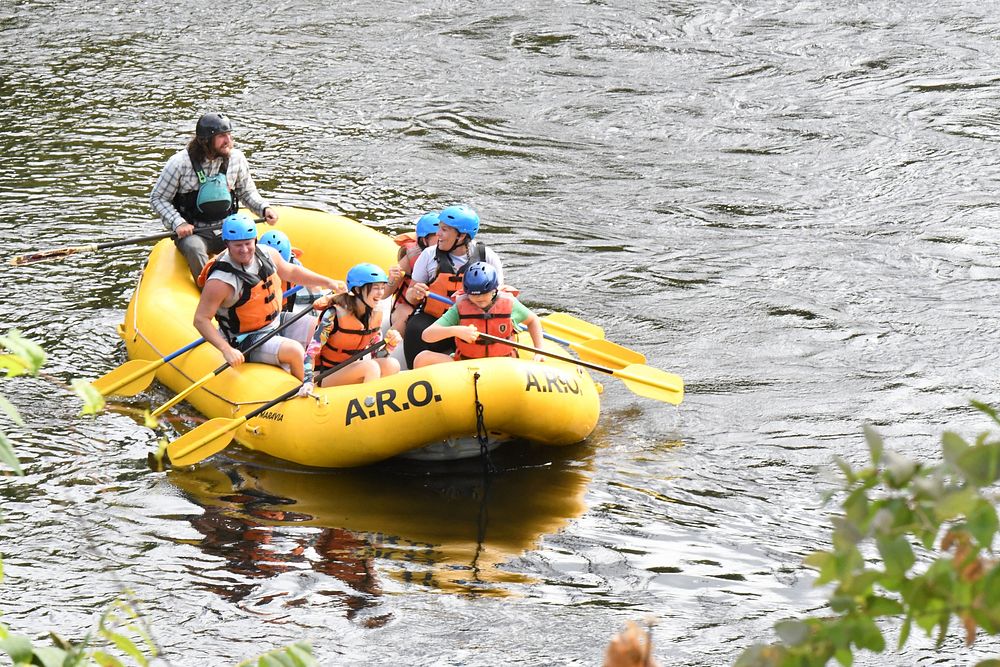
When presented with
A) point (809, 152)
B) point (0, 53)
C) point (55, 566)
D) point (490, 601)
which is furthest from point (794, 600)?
point (0, 53)

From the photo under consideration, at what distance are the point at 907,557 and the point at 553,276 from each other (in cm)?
846

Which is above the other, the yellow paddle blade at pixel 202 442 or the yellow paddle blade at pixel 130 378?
the yellow paddle blade at pixel 130 378

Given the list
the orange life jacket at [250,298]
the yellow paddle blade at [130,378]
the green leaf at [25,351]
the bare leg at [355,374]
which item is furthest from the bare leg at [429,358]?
the green leaf at [25,351]

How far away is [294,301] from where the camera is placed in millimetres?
7855

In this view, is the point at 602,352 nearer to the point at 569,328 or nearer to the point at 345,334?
the point at 569,328

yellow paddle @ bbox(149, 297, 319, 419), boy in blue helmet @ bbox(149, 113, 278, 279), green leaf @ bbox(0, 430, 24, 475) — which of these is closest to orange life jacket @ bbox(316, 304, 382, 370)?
yellow paddle @ bbox(149, 297, 319, 419)

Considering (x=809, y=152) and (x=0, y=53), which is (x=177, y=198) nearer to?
(x=809, y=152)

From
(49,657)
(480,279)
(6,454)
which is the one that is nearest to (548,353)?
(480,279)

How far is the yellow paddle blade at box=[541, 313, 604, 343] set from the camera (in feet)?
25.5

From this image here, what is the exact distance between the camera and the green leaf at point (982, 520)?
126cm

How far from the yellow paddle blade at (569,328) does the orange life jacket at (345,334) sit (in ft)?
4.38

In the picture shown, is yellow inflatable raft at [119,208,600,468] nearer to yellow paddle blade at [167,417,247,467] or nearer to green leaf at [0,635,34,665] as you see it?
yellow paddle blade at [167,417,247,467]

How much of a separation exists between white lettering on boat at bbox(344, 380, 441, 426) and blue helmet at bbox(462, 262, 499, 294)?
23.0 inches

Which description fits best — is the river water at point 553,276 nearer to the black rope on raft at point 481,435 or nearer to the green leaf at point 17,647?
the black rope on raft at point 481,435
